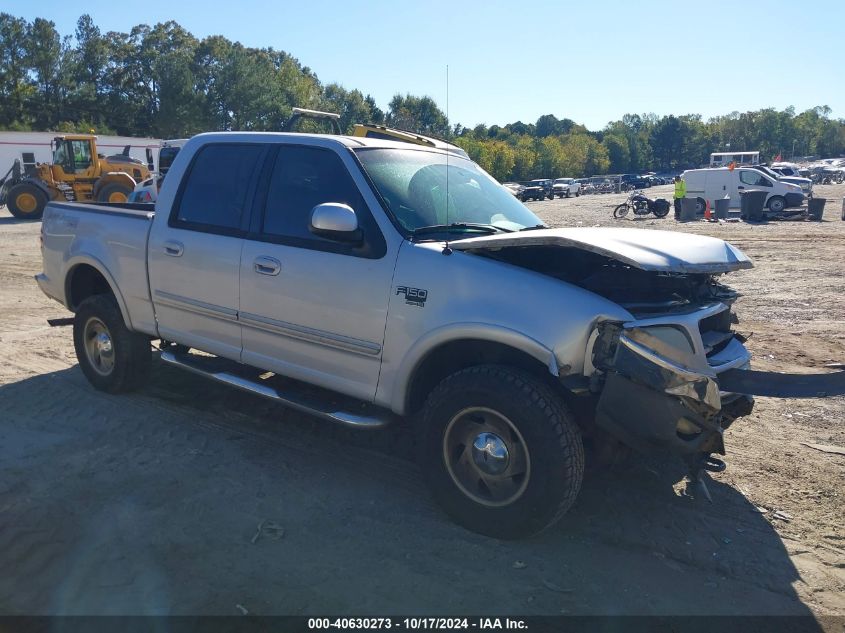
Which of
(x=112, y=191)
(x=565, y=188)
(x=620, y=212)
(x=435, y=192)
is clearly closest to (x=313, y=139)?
(x=435, y=192)

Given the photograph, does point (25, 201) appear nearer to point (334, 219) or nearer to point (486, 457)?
point (334, 219)

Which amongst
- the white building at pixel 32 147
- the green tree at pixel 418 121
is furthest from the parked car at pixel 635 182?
the white building at pixel 32 147

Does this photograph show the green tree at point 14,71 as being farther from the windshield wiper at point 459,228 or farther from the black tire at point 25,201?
the windshield wiper at point 459,228

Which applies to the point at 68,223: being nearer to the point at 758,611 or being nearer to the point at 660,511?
the point at 660,511

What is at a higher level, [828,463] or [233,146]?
[233,146]

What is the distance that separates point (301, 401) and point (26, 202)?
2542cm

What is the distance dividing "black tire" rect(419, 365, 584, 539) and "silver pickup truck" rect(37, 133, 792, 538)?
1cm

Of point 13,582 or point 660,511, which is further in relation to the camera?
point 660,511

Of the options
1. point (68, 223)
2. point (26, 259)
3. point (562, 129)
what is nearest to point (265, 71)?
point (26, 259)

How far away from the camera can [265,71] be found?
66.9 metres

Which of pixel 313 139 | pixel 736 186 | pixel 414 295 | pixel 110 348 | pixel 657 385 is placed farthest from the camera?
pixel 736 186

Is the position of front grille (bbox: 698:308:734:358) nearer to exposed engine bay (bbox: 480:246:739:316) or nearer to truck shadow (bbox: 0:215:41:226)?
exposed engine bay (bbox: 480:246:739:316)

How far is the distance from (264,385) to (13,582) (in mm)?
1827

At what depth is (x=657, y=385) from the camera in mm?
3246
